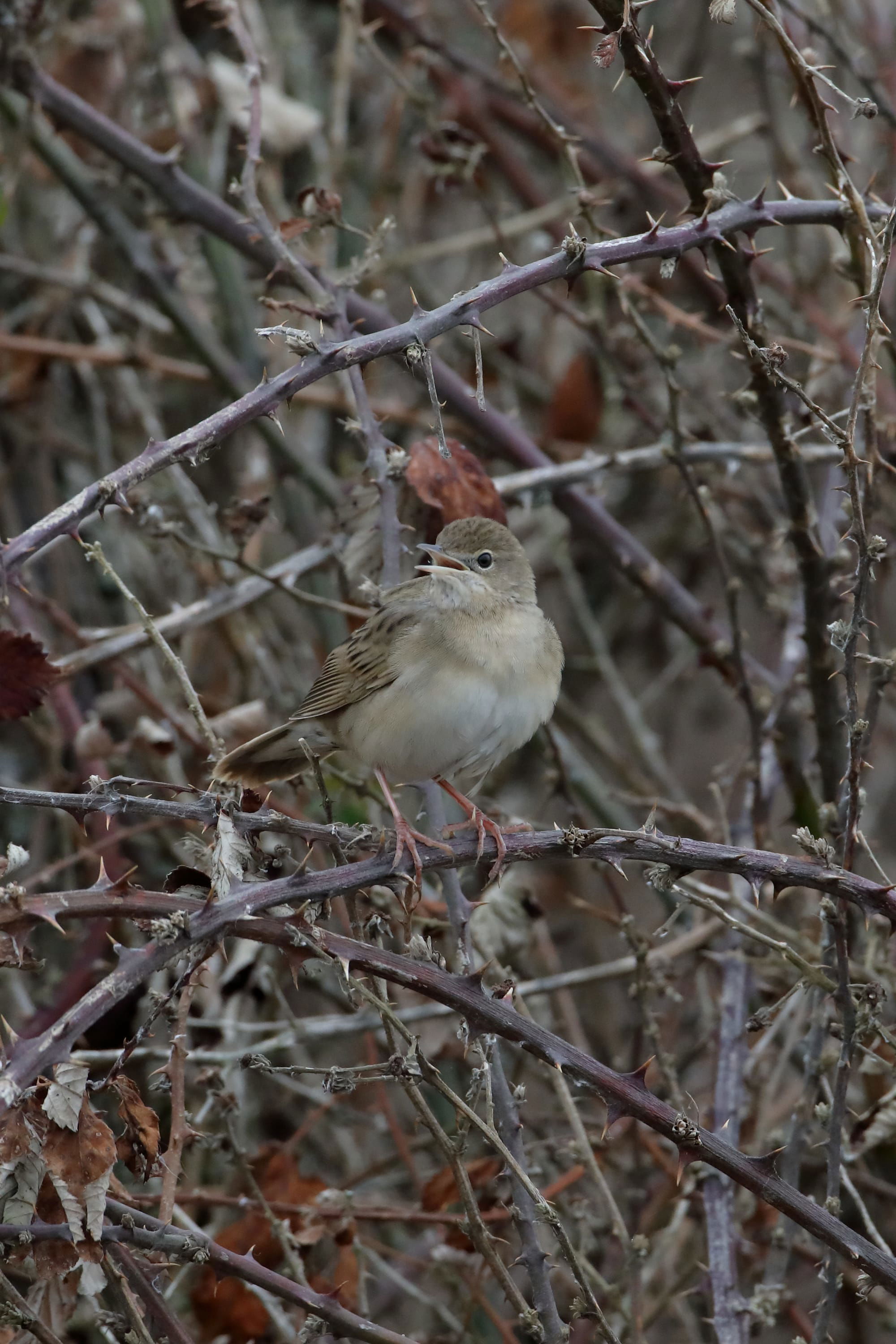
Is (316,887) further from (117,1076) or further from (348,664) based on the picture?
(348,664)

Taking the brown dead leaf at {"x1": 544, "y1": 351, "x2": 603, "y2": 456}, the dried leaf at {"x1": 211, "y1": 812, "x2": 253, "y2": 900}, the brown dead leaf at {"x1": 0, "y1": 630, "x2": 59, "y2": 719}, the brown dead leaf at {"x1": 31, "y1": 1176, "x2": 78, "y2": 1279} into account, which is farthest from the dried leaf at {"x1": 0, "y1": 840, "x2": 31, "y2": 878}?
the brown dead leaf at {"x1": 544, "y1": 351, "x2": 603, "y2": 456}

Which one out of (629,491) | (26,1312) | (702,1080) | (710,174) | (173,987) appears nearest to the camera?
(173,987)

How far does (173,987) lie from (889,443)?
287 centimetres

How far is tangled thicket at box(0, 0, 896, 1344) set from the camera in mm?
2479

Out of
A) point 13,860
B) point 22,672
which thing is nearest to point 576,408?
point 22,672

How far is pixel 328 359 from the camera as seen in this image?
2.41 meters

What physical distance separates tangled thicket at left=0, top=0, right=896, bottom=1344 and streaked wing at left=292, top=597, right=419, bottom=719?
0.15 m

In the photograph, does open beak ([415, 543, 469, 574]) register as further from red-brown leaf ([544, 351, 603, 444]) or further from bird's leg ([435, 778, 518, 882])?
red-brown leaf ([544, 351, 603, 444])

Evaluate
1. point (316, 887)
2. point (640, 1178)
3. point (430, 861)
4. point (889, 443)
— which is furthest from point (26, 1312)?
point (889, 443)

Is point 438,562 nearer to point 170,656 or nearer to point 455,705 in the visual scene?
point 455,705

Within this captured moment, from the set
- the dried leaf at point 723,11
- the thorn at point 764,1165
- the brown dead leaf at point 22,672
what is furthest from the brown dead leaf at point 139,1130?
the dried leaf at point 723,11

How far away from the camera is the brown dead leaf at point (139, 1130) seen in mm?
2328

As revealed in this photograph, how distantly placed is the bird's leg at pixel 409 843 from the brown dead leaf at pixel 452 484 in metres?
0.74

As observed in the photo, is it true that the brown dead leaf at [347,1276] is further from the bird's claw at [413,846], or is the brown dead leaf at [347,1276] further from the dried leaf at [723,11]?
the dried leaf at [723,11]
